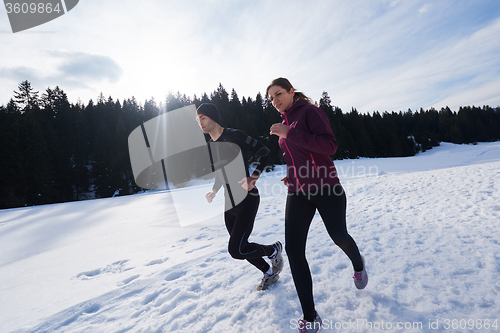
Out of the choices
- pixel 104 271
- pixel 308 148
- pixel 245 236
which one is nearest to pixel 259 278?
pixel 245 236

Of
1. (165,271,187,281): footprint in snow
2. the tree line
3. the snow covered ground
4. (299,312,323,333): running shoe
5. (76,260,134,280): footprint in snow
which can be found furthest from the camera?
the tree line

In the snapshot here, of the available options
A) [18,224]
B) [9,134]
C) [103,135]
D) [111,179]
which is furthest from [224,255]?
[103,135]

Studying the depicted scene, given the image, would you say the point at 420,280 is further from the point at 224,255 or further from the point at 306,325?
the point at 224,255

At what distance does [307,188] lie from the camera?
1945mm

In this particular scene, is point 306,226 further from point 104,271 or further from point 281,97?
point 104,271

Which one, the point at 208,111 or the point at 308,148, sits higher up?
the point at 208,111

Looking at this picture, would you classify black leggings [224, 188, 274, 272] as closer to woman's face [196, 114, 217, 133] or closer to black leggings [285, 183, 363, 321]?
black leggings [285, 183, 363, 321]

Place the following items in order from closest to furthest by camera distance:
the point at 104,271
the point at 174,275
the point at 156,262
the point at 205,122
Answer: the point at 205,122 < the point at 174,275 < the point at 104,271 < the point at 156,262

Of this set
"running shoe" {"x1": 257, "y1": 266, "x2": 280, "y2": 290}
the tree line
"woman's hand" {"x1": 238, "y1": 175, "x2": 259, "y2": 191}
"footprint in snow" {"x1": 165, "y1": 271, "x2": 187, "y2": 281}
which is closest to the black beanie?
"woman's hand" {"x1": 238, "y1": 175, "x2": 259, "y2": 191}

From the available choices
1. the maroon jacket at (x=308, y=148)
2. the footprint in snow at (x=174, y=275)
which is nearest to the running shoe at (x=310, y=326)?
the maroon jacket at (x=308, y=148)

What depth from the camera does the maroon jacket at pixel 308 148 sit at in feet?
5.82

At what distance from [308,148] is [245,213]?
1218 millimetres

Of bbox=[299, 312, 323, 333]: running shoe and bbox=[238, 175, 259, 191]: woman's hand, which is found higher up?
bbox=[238, 175, 259, 191]: woman's hand

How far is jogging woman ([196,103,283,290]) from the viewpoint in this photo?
2500 millimetres
